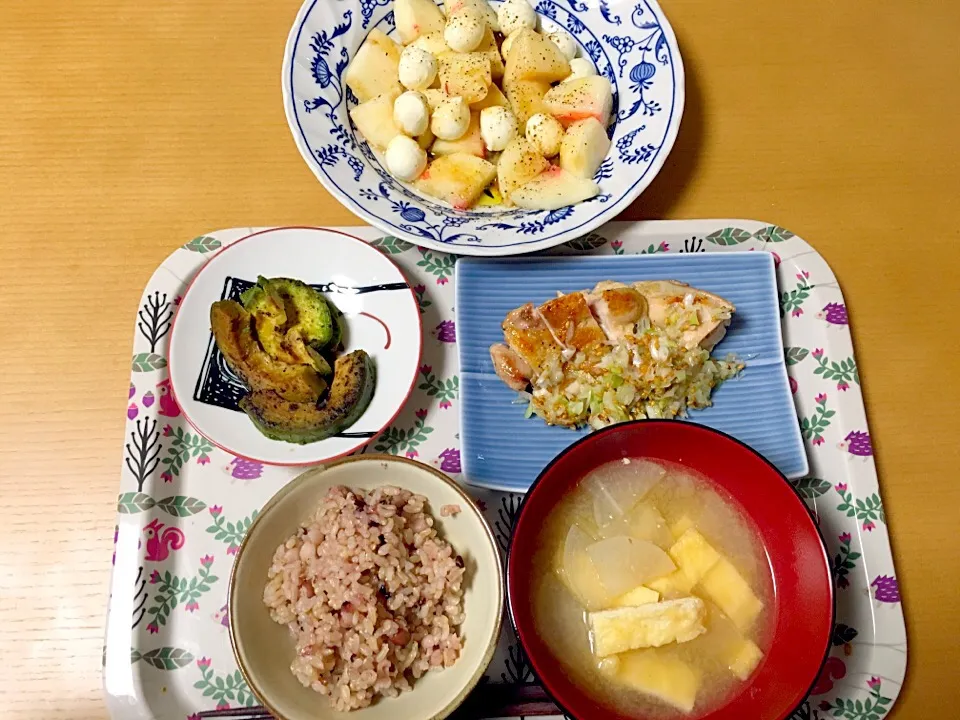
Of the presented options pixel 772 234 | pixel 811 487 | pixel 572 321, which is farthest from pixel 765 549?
pixel 772 234

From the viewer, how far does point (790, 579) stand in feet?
4.51

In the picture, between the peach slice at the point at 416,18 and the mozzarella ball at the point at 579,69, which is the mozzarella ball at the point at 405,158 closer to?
the peach slice at the point at 416,18

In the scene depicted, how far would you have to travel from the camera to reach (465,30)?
5.81 feet

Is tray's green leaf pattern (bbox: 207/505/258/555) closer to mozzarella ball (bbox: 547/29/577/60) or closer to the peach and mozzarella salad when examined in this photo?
the peach and mozzarella salad

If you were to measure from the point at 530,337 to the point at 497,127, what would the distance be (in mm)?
569

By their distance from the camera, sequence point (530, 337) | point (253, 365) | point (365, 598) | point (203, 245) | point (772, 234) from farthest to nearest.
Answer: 1. point (772, 234)
2. point (203, 245)
3. point (530, 337)
4. point (253, 365)
5. point (365, 598)

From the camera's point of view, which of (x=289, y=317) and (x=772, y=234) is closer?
A: (x=289, y=317)

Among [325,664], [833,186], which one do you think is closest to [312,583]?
[325,664]

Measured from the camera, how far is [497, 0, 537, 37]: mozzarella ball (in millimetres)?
1861

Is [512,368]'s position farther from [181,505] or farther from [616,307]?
[181,505]

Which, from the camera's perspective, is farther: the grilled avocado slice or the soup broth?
the grilled avocado slice

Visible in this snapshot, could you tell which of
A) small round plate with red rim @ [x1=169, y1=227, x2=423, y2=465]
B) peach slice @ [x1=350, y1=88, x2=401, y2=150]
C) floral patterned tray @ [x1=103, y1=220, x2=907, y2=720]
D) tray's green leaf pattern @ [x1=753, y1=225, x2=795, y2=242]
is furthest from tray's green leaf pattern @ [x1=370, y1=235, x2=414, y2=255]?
tray's green leaf pattern @ [x1=753, y1=225, x2=795, y2=242]

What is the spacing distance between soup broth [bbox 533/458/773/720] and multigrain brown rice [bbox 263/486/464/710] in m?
0.21

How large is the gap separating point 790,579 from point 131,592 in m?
1.40
